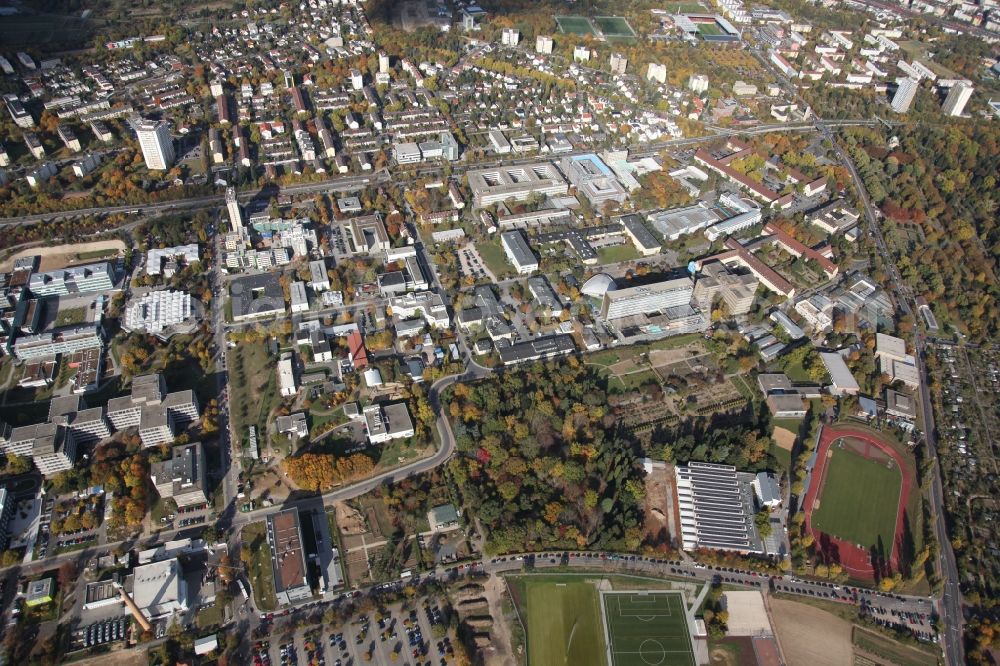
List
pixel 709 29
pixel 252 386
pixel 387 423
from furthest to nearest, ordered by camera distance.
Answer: pixel 709 29, pixel 252 386, pixel 387 423

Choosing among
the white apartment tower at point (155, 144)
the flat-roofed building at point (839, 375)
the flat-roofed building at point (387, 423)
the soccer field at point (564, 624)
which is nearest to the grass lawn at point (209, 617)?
the flat-roofed building at point (387, 423)

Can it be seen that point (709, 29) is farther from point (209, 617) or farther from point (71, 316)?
point (209, 617)

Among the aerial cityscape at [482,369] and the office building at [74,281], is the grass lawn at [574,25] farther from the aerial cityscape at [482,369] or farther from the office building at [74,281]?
the office building at [74,281]

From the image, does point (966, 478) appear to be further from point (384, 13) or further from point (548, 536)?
point (384, 13)

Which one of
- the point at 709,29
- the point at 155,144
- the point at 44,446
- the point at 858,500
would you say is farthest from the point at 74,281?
the point at 709,29

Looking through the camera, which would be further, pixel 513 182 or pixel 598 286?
pixel 513 182

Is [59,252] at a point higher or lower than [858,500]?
higher

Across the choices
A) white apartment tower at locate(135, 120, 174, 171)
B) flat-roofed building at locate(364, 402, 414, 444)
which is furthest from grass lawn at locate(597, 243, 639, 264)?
white apartment tower at locate(135, 120, 174, 171)
